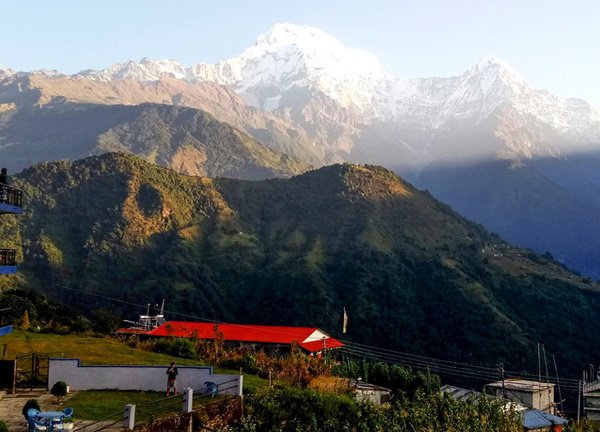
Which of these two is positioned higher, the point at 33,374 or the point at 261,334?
the point at 33,374

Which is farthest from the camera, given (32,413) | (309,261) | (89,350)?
(309,261)

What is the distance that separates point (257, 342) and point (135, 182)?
321 ft

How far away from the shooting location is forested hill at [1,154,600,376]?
120 meters

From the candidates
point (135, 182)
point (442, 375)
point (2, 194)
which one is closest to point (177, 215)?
point (135, 182)

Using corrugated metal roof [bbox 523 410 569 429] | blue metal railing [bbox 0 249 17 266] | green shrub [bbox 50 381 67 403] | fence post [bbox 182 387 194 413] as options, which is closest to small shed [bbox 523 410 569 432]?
corrugated metal roof [bbox 523 410 569 429]

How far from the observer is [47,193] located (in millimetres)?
148875

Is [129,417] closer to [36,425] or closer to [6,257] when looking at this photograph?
[36,425]

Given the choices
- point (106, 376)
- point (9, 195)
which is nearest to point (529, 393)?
point (106, 376)

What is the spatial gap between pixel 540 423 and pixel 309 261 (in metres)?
95.3

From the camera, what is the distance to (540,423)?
4366cm

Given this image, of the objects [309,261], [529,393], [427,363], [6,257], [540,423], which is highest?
[309,261]

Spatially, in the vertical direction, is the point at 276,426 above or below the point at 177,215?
below

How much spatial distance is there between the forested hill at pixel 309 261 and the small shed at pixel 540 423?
6460cm

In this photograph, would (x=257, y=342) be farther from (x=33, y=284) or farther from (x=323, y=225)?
(x=323, y=225)
